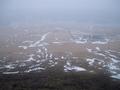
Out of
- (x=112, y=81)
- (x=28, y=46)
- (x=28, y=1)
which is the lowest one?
(x=112, y=81)

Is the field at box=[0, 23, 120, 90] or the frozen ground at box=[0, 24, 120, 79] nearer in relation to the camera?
the field at box=[0, 23, 120, 90]

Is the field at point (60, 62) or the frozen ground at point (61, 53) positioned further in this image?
the frozen ground at point (61, 53)

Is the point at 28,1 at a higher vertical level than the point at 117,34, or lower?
higher

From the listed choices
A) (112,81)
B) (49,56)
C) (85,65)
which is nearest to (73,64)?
(85,65)

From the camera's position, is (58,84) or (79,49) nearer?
(58,84)

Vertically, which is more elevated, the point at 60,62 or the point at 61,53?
the point at 61,53

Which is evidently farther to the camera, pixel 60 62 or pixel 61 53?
pixel 61 53

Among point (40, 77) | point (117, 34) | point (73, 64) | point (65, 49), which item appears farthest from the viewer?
point (117, 34)

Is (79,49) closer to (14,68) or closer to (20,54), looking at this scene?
(20,54)
